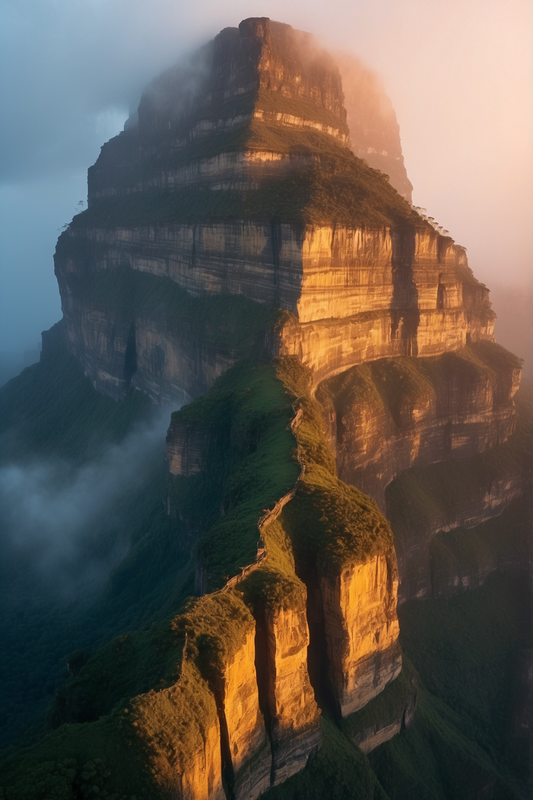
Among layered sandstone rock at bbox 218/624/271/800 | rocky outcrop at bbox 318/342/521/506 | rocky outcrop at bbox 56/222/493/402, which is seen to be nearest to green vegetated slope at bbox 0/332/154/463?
rocky outcrop at bbox 56/222/493/402

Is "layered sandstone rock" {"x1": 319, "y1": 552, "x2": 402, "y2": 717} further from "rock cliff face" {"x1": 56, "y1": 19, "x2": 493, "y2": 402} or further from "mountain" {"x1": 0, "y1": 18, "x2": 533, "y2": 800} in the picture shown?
"rock cliff face" {"x1": 56, "y1": 19, "x2": 493, "y2": 402}

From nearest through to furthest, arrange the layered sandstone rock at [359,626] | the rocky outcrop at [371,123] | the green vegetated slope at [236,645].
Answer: the green vegetated slope at [236,645] < the layered sandstone rock at [359,626] < the rocky outcrop at [371,123]

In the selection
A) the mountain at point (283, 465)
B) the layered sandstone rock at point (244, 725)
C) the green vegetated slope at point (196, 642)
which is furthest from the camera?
the mountain at point (283, 465)

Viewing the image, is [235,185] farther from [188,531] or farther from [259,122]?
[188,531]

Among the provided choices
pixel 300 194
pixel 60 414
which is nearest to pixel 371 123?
pixel 300 194

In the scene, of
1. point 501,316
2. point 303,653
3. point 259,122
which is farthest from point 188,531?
point 501,316

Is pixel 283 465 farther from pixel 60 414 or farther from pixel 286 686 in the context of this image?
pixel 60 414

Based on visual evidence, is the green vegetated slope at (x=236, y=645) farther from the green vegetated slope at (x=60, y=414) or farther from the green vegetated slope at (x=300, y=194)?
the green vegetated slope at (x=60, y=414)

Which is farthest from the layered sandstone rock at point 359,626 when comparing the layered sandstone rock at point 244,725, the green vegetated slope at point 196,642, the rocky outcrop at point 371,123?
the rocky outcrop at point 371,123
